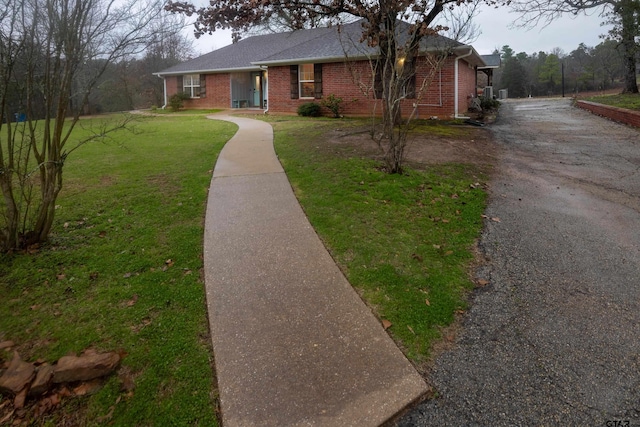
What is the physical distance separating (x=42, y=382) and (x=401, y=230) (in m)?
3.65

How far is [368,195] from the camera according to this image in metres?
6.09

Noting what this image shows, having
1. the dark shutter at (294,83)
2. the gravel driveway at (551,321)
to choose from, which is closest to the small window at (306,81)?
the dark shutter at (294,83)

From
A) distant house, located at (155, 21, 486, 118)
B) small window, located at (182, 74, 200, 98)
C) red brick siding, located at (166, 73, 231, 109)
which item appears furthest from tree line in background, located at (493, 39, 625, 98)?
small window, located at (182, 74, 200, 98)

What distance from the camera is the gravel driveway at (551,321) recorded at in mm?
2414

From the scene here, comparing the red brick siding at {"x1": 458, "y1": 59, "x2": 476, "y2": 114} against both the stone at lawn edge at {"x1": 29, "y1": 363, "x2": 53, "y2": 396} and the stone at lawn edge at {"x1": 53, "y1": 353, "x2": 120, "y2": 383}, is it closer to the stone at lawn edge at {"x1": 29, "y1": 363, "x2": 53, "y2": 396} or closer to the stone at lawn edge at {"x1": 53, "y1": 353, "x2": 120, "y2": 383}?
the stone at lawn edge at {"x1": 53, "y1": 353, "x2": 120, "y2": 383}

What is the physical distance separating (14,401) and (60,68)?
3.03 meters

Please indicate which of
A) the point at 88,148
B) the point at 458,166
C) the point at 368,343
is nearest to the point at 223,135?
the point at 88,148

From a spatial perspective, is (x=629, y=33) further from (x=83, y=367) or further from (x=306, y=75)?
(x=83, y=367)

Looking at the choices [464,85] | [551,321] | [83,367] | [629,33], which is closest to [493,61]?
[629,33]

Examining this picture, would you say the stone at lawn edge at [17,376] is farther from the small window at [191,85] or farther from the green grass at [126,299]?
the small window at [191,85]

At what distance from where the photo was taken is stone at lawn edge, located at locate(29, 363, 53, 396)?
252 cm

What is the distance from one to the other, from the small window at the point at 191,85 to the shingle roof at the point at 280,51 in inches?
21.2

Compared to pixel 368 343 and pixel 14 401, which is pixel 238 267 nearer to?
pixel 368 343

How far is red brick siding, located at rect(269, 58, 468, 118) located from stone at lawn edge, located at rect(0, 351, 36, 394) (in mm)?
12616
